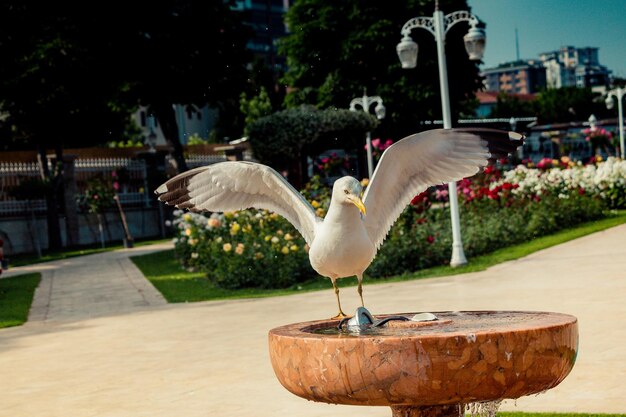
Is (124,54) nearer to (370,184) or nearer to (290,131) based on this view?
(290,131)

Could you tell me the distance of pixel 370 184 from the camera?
5320 millimetres

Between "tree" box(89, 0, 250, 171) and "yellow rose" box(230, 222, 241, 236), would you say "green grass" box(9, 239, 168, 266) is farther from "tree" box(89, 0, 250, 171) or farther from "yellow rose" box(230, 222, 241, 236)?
"yellow rose" box(230, 222, 241, 236)

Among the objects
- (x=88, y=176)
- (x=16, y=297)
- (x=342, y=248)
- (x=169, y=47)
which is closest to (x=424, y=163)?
(x=342, y=248)

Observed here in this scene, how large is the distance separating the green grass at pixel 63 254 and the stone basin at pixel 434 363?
76.6 feet

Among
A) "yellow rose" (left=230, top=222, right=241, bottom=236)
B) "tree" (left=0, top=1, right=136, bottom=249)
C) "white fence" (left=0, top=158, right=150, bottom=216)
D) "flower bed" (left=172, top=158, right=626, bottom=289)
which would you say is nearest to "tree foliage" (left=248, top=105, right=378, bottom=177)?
"flower bed" (left=172, top=158, right=626, bottom=289)

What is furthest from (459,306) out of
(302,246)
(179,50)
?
(179,50)

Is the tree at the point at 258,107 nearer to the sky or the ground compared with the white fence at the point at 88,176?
nearer to the sky

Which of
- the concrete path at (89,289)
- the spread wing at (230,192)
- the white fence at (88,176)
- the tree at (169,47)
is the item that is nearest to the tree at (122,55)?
the tree at (169,47)

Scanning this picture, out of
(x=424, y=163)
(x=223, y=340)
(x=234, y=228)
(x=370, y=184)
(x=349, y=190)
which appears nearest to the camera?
(x=349, y=190)

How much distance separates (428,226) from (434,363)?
48.0 feet

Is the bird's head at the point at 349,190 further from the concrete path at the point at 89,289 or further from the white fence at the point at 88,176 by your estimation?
the white fence at the point at 88,176

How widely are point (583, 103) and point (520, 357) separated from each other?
9921cm

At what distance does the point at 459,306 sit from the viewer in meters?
11.7

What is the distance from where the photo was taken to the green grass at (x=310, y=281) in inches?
631
